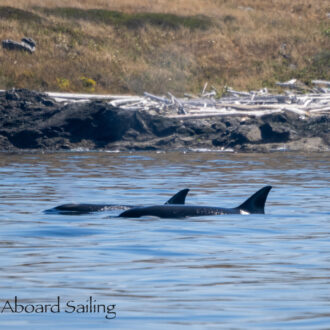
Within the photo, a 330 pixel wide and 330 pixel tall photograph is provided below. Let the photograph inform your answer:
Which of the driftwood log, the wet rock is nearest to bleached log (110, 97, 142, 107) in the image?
the wet rock

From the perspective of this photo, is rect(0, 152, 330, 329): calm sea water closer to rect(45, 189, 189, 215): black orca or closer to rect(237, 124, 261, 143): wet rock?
rect(45, 189, 189, 215): black orca

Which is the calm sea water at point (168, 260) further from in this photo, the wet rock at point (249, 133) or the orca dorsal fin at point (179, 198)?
the wet rock at point (249, 133)

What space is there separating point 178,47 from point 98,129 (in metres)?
23.8

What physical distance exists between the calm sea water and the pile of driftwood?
62.2 feet

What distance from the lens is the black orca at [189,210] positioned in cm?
1396

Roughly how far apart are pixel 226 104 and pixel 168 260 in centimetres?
3220

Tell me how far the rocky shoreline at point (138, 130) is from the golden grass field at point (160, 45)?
1013 centimetres

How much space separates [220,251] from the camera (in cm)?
1085

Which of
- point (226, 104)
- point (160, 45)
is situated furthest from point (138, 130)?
point (160, 45)

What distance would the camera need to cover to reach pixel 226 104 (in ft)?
137

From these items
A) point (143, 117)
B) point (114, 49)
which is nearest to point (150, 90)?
point (114, 49)

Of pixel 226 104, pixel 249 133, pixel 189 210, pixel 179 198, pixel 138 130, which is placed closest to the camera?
pixel 189 210

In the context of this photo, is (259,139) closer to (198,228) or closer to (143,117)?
(143,117)

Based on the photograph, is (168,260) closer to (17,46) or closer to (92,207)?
(92,207)
